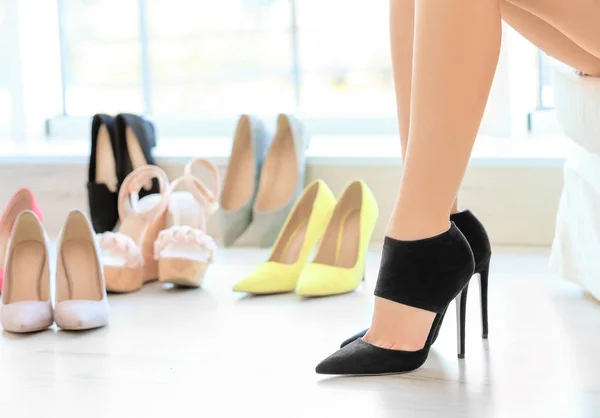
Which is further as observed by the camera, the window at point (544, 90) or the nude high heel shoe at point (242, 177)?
the window at point (544, 90)

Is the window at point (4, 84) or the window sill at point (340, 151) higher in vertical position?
the window at point (4, 84)

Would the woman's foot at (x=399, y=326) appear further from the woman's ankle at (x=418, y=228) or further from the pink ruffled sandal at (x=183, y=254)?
the pink ruffled sandal at (x=183, y=254)

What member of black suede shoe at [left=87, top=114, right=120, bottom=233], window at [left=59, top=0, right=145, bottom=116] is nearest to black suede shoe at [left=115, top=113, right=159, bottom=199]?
black suede shoe at [left=87, top=114, right=120, bottom=233]

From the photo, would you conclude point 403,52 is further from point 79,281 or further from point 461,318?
point 79,281

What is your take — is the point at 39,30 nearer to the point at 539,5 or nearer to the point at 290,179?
the point at 290,179

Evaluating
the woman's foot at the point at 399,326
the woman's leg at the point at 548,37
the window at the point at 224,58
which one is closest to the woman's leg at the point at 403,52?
the woman's leg at the point at 548,37

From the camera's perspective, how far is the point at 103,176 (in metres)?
2.14

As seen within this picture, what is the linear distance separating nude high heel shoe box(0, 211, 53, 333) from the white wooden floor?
3cm

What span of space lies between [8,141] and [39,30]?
38 cm

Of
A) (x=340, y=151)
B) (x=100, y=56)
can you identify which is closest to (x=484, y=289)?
(x=340, y=151)

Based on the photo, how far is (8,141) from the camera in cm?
275

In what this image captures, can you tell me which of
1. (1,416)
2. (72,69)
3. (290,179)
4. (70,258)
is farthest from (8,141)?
(1,416)

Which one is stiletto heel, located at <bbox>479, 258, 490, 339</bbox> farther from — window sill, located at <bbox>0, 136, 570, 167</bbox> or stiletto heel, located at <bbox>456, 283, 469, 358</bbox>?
window sill, located at <bbox>0, 136, 570, 167</bbox>

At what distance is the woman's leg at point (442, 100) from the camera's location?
945mm
